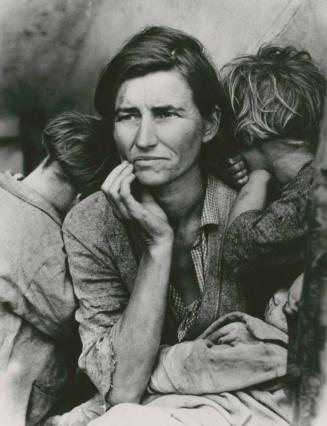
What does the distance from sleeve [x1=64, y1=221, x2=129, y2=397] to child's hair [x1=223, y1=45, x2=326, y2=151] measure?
614 millimetres

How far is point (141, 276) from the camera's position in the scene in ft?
7.55

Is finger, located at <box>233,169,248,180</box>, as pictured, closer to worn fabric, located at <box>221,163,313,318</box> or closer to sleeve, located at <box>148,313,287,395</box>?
worn fabric, located at <box>221,163,313,318</box>

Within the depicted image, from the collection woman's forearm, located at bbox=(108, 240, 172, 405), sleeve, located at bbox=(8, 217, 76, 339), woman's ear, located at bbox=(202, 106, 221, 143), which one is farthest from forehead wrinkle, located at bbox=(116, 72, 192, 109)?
sleeve, located at bbox=(8, 217, 76, 339)

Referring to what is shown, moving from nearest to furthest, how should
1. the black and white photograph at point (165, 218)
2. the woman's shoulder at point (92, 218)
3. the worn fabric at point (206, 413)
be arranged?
the worn fabric at point (206, 413) < the black and white photograph at point (165, 218) < the woman's shoulder at point (92, 218)

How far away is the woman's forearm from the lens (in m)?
2.28

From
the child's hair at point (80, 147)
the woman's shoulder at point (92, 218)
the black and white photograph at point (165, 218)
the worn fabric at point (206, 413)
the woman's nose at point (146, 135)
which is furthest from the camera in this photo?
the child's hair at point (80, 147)

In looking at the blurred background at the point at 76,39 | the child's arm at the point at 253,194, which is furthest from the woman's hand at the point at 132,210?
the blurred background at the point at 76,39

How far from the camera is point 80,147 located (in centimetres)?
263

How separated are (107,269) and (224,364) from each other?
50 cm

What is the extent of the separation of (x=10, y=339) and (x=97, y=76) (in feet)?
3.48

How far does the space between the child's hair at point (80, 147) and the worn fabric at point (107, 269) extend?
17cm

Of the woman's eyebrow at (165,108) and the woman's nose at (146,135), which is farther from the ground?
the woman's eyebrow at (165,108)

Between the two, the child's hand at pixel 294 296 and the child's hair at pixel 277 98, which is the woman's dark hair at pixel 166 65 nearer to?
the child's hair at pixel 277 98

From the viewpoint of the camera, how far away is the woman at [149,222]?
2297mm
